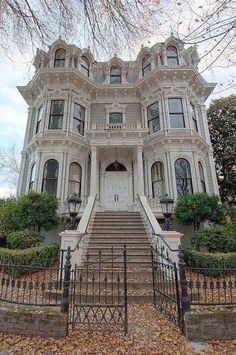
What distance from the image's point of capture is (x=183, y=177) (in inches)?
467

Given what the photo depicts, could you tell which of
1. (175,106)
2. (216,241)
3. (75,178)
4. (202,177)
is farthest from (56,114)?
(216,241)

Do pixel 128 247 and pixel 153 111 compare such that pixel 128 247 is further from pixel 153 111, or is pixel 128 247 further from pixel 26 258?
pixel 153 111

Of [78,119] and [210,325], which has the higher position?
[78,119]

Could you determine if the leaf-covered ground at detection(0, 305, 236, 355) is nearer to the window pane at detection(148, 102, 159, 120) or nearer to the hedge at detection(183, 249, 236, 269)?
the hedge at detection(183, 249, 236, 269)

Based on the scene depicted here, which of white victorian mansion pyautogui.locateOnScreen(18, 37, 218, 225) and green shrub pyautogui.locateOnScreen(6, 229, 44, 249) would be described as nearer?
green shrub pyautogui.locateOnScreen(6, 229, 44, 249)

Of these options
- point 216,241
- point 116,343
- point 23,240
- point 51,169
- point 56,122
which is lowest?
point 116,343

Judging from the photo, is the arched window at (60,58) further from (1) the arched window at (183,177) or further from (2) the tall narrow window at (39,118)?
(1) the arched window at (183,177)

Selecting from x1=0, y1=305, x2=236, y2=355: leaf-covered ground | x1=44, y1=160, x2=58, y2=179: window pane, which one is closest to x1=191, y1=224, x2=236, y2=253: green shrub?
x1=0, y1=305, x2=236, y2=355: leaf-covered ground

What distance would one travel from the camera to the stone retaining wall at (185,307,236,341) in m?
3.63

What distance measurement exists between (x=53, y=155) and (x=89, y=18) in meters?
9.12

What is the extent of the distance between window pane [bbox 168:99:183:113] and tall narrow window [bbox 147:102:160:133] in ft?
2.76

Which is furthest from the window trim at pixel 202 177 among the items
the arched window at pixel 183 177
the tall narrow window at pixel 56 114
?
the tall narrow window at pixel 56 114

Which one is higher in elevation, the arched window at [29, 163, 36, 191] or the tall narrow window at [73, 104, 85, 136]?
the tall narrow window at [73, 104, 85, 136]

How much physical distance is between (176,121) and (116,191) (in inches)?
220
